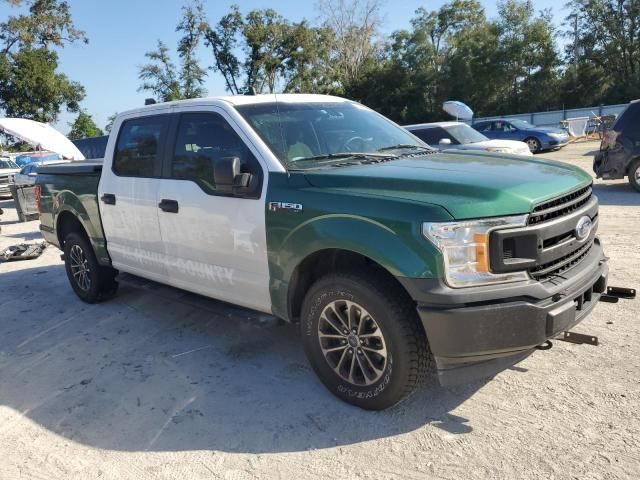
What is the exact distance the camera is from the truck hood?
2.86m

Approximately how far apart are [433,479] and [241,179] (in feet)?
7.10

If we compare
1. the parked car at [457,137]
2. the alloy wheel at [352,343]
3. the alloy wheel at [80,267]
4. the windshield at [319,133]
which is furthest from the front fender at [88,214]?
the parked car at [457,137]

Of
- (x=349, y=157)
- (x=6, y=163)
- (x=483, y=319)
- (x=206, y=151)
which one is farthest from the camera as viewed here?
(x=6, y=163)

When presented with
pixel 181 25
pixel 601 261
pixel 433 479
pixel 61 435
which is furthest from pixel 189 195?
pixel 181 25

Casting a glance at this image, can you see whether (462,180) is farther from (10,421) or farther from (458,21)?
(458,21)

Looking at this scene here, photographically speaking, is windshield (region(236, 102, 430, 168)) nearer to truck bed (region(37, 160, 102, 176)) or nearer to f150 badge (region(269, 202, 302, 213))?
f150 badge (region(269, 202, 302, 213))

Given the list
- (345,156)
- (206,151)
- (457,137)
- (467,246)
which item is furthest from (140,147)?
(457,137)

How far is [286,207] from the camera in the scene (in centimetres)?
352

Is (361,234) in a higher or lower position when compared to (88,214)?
higher

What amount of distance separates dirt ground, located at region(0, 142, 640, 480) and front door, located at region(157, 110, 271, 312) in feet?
0.78

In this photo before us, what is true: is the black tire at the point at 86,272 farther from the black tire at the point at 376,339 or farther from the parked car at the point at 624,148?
the parked car at the point at 624,148

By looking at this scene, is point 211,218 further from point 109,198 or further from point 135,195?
point 109,198

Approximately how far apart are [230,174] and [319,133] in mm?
886

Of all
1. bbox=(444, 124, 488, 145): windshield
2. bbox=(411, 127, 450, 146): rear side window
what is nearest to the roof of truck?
bbox=(411, 127, 450, 146): rear side window
